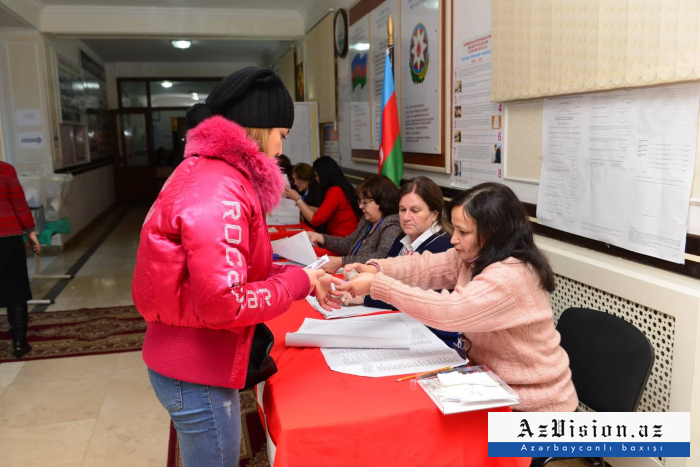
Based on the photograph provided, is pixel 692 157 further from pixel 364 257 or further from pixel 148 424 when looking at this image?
pixel 148 424

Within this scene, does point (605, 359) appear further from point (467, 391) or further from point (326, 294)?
point (326, 294)

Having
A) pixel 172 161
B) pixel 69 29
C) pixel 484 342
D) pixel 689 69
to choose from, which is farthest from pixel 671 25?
pixel 172 161

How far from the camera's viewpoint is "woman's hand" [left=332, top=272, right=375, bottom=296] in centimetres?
172

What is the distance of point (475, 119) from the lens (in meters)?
3.18

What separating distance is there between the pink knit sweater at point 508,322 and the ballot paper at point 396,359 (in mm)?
96

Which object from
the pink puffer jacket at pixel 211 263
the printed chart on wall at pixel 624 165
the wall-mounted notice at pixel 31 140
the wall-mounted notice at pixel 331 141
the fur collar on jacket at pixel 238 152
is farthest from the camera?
the wall-mounted notice at pixel 31 140

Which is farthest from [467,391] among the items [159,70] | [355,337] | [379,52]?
[159,70]

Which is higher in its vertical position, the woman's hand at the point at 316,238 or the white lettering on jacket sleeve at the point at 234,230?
the white lettering on jacket sleeve at the point at 234,230

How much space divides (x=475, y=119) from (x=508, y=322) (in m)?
1.91

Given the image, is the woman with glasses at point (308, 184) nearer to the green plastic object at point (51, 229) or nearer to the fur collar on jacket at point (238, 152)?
the green plastic object at point (51, 229)

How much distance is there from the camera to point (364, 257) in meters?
3.06

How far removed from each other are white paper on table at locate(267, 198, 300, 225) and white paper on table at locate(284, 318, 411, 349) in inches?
125

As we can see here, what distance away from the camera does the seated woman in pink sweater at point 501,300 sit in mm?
1517

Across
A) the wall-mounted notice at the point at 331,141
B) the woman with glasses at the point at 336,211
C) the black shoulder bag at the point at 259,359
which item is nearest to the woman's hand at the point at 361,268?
the black shoulder bag at the point at 259,359
